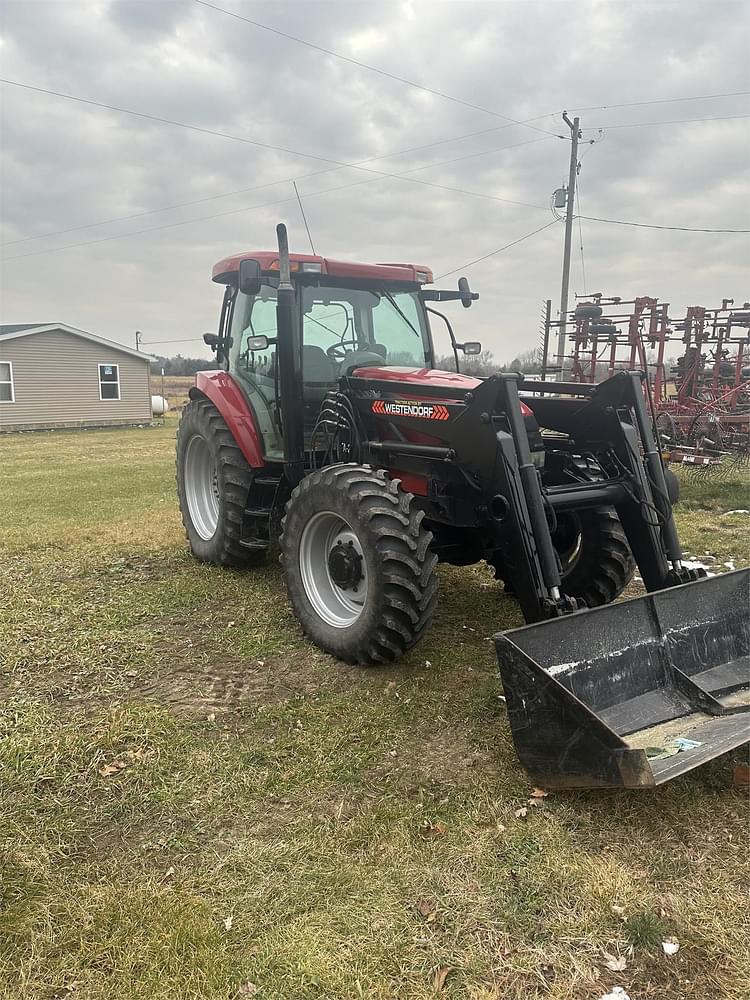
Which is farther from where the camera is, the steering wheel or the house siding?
the house siding

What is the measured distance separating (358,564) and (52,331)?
22.0 meters

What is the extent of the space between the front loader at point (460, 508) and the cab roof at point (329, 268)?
0.06 feet

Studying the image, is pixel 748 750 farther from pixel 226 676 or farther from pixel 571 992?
pixel 226 676

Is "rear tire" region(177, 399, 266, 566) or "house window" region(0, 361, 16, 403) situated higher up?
"house window" region(0, 361, 16, 403)

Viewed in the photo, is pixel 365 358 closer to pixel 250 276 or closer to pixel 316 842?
pixel 250 276

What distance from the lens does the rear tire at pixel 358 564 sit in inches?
150

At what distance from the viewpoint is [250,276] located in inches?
181

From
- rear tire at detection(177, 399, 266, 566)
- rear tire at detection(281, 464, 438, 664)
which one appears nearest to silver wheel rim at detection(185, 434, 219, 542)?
rear tire at detection(177, 399, 266, 566)

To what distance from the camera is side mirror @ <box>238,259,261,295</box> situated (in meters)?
4.59

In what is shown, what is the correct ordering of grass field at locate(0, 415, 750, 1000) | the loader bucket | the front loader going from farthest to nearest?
the front loader, the loader bucket, grass field at locate(0, 415, 750, 1000)

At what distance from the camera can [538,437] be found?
4.25m

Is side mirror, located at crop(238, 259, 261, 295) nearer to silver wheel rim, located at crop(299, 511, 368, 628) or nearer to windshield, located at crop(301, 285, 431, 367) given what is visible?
windshield, located at crop(301, 285, 431, 367)

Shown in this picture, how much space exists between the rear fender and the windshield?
0.84 meters

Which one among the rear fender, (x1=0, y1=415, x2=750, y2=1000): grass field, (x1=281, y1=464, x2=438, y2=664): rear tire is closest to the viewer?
(x1=0, y1=415, x2=750, y2=1000): grass field
